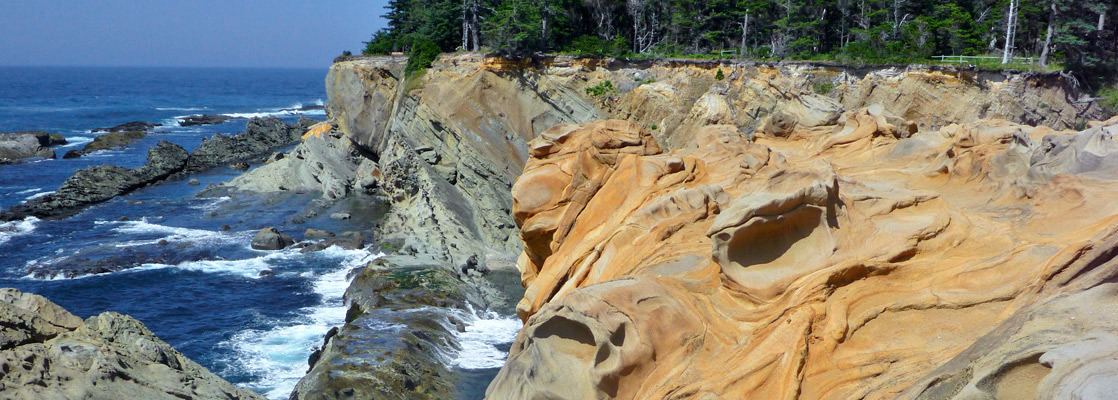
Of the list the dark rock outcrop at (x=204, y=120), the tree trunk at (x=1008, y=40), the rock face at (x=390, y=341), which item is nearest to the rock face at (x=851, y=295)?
the rock face at (x=390, y=341)

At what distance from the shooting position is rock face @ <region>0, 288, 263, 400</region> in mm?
10070

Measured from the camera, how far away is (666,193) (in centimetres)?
1300

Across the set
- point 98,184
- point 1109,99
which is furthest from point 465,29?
point 1109,99

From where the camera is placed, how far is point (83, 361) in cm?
1077

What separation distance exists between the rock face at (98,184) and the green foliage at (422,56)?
2202 centimetres

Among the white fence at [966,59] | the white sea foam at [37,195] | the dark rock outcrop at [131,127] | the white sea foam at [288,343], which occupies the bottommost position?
the white sea foam at [288,343]

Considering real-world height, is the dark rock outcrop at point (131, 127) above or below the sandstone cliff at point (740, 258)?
below

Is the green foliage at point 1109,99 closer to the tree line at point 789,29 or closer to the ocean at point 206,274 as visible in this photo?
the tree line at point 789,29

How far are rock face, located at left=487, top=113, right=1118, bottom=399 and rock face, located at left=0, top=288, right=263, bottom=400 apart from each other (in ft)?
17.9

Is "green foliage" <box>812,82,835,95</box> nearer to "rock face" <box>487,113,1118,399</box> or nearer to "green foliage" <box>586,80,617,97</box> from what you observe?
"green foliage" <box>586,80,617,97</box>

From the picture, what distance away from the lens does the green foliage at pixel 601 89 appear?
42656 millimetres

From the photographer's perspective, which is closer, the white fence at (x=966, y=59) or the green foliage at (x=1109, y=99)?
the green foliage at (x=1109, y=99)

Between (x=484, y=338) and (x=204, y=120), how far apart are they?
8607cm

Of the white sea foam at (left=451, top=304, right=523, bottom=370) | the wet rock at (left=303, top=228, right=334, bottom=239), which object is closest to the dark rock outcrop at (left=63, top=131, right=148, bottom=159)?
the wet rock at (left=303, top=228, right=334, bottom=239)
